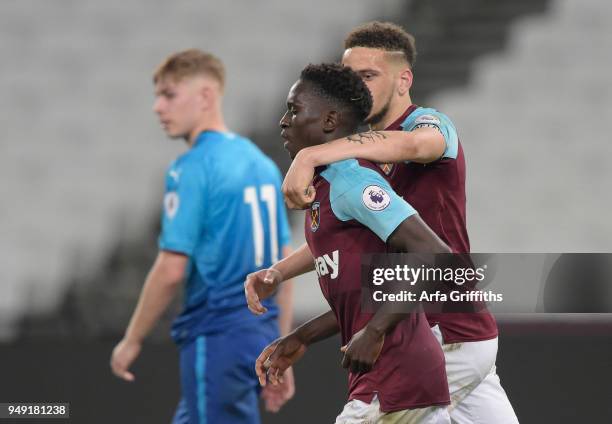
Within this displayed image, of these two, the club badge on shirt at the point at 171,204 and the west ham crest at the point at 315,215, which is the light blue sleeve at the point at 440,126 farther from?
the club badge on shirt at the point at 171,204


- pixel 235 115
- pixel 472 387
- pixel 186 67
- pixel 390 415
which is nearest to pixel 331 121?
pixel 390 415

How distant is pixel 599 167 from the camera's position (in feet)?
26.0

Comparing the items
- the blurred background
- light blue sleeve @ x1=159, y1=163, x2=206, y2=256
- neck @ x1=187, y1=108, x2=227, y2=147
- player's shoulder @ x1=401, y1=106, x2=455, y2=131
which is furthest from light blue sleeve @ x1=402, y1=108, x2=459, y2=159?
the blurred background

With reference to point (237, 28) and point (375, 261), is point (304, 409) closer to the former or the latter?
point (375, 261)

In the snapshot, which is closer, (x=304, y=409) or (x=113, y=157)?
(x=304, y=409)

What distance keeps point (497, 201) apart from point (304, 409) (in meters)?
3.14

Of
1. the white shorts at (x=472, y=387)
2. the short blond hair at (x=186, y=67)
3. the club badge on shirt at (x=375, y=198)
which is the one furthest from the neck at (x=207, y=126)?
the club badge on shirt at (x=375, y=198)

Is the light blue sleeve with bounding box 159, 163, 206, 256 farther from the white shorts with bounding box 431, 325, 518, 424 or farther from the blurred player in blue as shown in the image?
the white shorts with bounding box 431, 325, 518, 424

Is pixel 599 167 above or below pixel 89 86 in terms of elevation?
below

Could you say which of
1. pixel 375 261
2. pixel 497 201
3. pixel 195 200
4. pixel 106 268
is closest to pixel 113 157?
pixel 106 268

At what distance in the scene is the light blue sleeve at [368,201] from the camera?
2314mm

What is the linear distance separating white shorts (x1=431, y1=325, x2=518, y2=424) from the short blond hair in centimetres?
201

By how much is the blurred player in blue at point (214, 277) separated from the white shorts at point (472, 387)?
136 centimetres

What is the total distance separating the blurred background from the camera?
748cm
